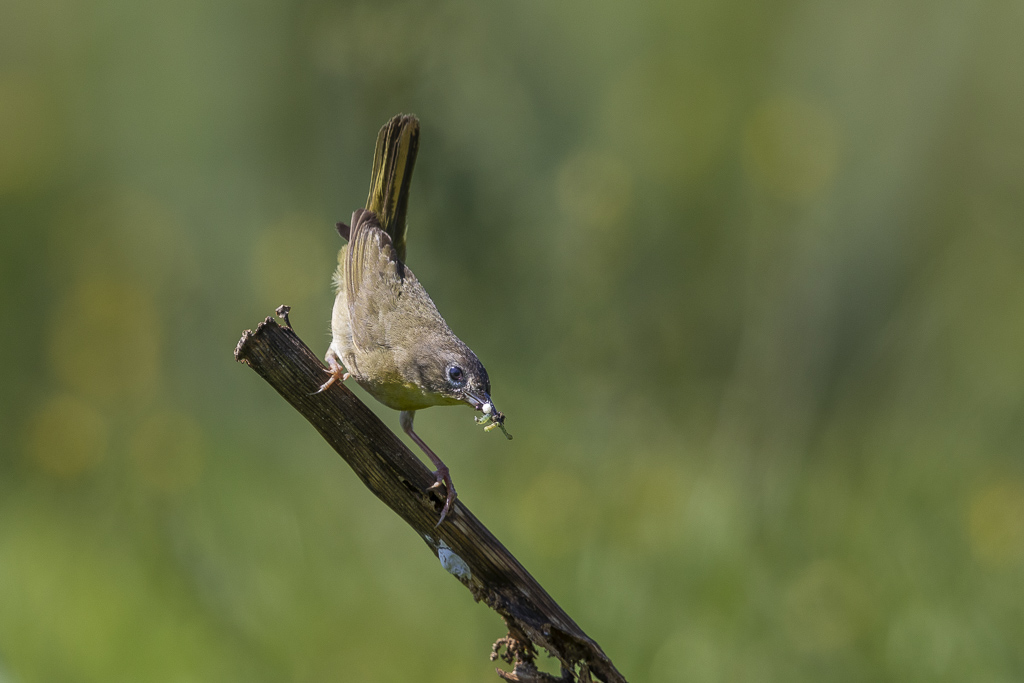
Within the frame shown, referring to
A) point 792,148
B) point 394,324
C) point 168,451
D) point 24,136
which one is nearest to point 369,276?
point 394,324

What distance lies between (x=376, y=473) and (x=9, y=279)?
5.03 m

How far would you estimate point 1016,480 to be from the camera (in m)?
4.34

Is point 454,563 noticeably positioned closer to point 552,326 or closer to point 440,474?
point 440,474

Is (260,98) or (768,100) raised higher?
(768,100)

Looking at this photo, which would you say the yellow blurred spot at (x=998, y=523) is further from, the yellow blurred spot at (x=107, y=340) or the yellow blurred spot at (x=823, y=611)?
the yellow blurred spot at (x=107, y=340)

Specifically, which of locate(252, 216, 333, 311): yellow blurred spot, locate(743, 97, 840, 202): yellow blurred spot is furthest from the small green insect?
locate(743, 97, 840, 202): yellow blurred spot

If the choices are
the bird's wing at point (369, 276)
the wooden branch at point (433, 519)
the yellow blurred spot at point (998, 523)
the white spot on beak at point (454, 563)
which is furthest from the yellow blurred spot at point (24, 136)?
the yellow blurred spot at point (998, 523)

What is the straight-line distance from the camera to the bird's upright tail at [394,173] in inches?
133

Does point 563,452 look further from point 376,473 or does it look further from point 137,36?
point 137,36

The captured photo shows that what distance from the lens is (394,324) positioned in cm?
316

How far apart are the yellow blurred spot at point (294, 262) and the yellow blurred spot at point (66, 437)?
1238mm

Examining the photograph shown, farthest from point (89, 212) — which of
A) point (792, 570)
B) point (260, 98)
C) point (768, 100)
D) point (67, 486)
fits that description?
point (792, 570)

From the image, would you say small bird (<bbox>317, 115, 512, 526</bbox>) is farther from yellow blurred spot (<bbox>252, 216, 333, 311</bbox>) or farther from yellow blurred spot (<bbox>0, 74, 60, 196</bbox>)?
yellow blurred spot (<bbox>0, 74, 60, 196</bbox>)

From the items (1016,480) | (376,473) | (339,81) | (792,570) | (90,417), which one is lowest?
(376,473)
